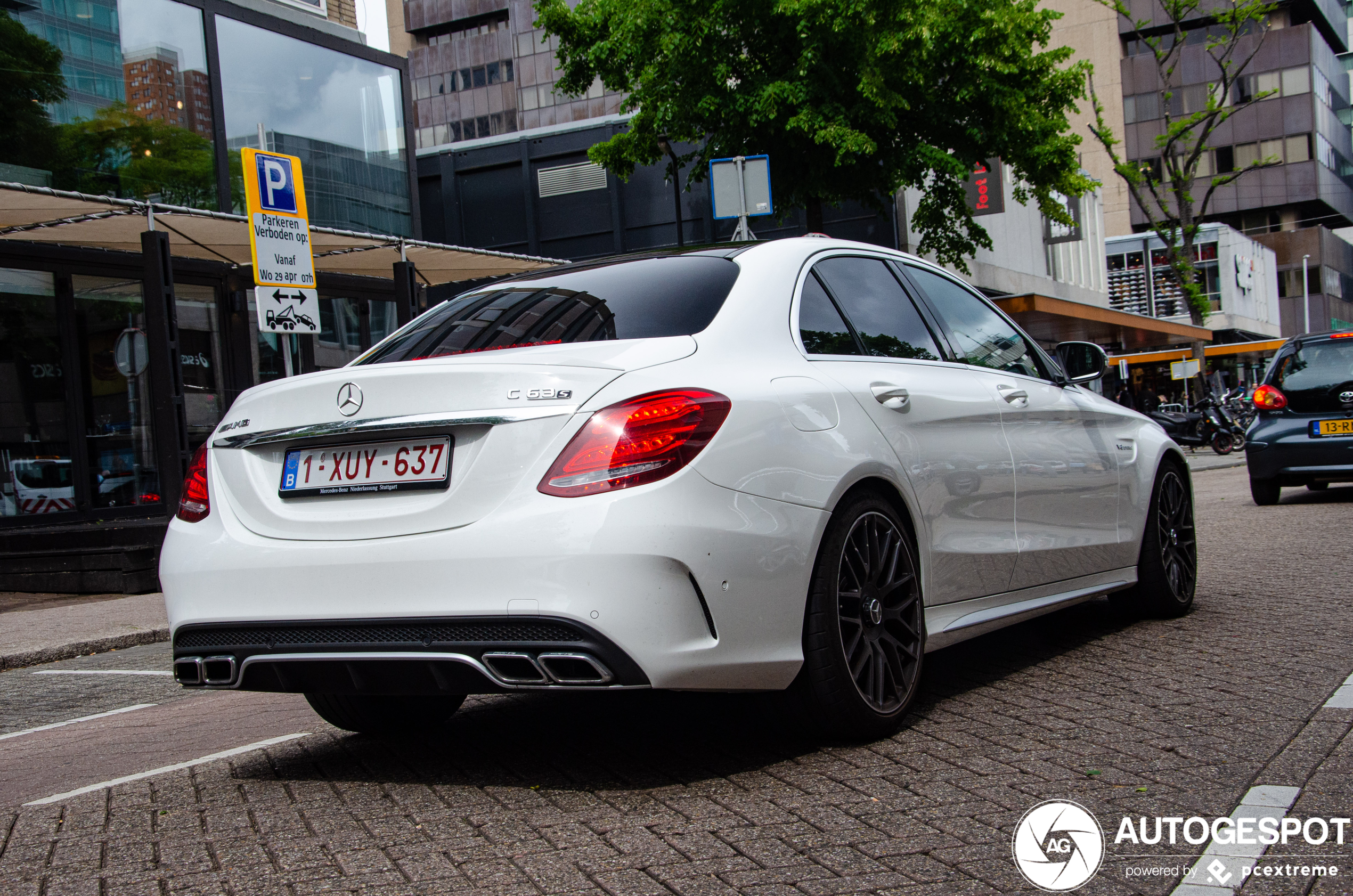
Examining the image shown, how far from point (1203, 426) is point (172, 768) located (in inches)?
1128

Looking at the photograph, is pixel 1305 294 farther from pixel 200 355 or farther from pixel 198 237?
pixel 198 237

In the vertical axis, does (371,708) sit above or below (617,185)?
below

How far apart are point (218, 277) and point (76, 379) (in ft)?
8.14

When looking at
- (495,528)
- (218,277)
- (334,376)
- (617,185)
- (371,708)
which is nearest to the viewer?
(495,528)

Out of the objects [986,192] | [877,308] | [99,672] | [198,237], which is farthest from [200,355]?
[986,192]

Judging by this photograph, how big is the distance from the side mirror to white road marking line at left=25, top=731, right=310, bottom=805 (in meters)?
3.56

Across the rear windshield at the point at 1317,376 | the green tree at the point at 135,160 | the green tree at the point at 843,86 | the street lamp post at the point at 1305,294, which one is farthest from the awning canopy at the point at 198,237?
the street lamp post at the point at 1305,294

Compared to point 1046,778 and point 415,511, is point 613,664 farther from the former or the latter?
point 1046,778

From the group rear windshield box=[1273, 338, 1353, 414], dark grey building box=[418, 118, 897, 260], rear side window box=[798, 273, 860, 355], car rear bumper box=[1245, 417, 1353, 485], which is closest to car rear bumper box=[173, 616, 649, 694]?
rear side window box=[798, 273, 860, 355]

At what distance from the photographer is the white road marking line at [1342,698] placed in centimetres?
417

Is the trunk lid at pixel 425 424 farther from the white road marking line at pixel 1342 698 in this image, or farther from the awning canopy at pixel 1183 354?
the awning canopy at pixel 1183 354

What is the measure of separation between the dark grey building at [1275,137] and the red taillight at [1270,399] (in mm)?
81800

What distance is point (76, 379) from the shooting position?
49.3ft

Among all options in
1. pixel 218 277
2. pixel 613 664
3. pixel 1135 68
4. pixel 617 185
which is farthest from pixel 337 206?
pixel 1135 68
